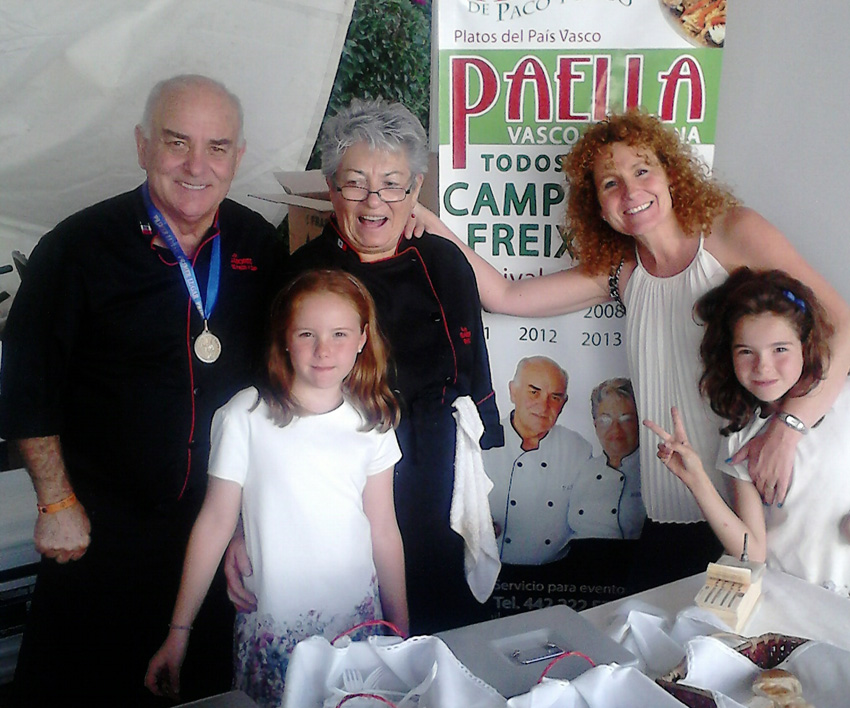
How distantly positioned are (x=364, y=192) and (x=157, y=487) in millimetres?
753

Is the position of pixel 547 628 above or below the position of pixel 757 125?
below

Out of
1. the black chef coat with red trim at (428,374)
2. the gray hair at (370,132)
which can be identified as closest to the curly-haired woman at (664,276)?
the black chef coat with red trim at (428,374)

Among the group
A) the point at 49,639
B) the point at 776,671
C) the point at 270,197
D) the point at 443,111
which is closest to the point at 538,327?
the point at 443,111

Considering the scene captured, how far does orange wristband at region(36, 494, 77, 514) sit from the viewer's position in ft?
5.04

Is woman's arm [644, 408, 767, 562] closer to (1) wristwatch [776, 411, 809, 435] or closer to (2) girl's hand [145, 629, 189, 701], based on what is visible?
(1) wristwatch [776, 411, 809, 435]

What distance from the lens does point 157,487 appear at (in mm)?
1580

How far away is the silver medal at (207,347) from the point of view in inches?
61.7

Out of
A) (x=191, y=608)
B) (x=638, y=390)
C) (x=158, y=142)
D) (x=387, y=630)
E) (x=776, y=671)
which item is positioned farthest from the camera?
(x=638, y=390)

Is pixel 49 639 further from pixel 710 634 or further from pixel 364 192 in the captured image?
pixel 710 634

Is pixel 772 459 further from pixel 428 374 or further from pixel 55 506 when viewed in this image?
pixel 55 506

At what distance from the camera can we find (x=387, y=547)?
1.76 metres

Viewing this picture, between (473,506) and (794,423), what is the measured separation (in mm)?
776

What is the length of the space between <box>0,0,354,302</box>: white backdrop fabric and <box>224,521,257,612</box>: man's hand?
65 cm

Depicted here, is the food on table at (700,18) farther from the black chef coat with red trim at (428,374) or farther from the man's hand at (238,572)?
the man's hand at (238,572)
